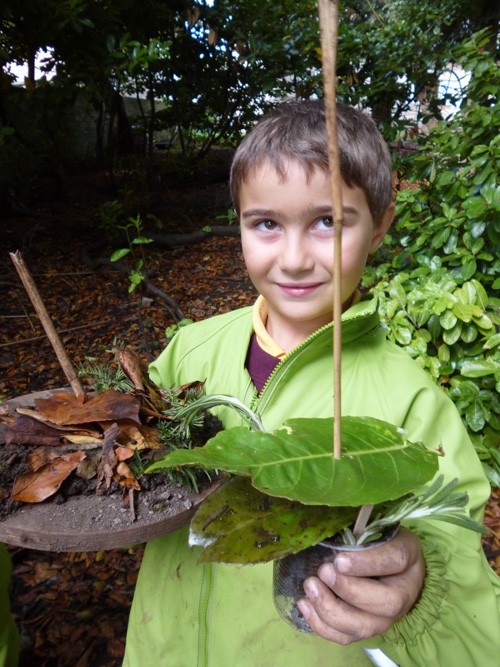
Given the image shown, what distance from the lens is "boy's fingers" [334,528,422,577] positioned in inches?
26.8

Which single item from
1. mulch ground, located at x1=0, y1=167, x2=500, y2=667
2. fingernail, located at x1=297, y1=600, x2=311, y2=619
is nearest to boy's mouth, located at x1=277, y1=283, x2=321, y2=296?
fingernail, located at x1=297, y1=600, x2=311, y2=619

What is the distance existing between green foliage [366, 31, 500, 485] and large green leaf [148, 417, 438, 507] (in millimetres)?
1808

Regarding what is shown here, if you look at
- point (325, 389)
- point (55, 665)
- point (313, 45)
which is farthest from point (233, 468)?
point (313, 45)

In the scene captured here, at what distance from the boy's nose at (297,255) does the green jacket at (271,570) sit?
0.15 m

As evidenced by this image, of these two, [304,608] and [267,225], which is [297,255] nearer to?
[267,225]

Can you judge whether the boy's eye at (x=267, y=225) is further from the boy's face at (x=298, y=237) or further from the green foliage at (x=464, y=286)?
the green foliage at (x=464, y=286)

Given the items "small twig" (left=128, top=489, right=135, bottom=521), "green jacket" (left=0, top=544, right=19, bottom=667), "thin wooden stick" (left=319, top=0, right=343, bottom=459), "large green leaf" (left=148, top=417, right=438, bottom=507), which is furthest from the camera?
"green jacket" (left=0, top=544, right=19, bottom=667)

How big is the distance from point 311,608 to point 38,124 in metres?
5.93

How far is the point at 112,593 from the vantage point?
2312 millimetres

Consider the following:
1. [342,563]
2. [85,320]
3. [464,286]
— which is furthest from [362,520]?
[85,320]

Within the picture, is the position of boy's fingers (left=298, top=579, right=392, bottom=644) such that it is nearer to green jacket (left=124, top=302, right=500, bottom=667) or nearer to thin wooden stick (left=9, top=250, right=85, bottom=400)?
green jacket (left=124, top=302, right=500, bottom=667)

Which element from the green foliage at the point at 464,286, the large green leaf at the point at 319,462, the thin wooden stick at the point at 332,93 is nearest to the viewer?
the thin wooden stick at the point at 332,93

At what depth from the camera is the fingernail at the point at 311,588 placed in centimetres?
72

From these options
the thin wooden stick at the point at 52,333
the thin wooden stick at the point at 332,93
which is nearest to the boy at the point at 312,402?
the thin wooden stick at the point at 52,333
